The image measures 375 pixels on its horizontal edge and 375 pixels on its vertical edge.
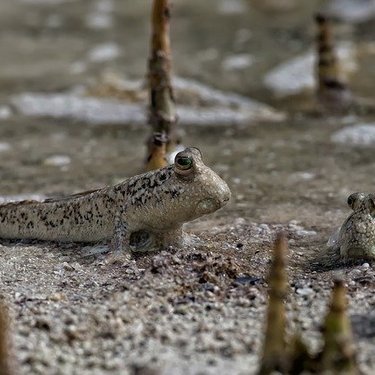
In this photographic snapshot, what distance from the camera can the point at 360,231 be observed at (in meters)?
5.11

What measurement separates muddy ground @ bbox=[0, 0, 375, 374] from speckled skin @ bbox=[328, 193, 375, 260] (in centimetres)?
8

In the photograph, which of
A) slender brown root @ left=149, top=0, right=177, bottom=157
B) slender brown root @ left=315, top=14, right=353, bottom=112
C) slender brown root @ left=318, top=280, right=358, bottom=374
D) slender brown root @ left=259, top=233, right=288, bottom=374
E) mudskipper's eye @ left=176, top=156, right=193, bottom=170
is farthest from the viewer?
slender brown root @ left=315, top=14, right=353, bottom=112

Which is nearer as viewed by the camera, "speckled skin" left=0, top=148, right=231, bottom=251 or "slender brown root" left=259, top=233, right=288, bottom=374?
"slender brown root" left=259, top=233, right=288, bottom=374

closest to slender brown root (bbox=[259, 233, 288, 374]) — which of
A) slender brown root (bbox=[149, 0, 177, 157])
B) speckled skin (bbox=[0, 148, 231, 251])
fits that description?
speckled skin (bbox=[0, 148, 231, 251])

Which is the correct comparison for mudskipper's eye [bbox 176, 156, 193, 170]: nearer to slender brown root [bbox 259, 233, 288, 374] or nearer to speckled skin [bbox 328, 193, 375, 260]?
speckled skin [bbox 328, 193, 375, 260]

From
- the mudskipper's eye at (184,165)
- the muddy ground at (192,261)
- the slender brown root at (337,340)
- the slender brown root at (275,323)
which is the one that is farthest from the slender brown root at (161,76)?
the slender brown root at (337,340)

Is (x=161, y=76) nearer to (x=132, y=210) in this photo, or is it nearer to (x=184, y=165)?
(x=132, y=210)

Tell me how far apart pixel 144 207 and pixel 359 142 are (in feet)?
12.7

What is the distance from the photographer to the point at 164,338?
13.0 feet

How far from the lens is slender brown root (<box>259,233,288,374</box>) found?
A: 130 inches

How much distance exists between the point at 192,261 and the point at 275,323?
1668mm

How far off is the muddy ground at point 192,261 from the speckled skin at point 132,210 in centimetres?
13

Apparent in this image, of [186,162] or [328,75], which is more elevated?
[328,75]

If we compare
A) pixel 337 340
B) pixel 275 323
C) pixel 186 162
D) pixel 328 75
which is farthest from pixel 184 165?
pixel 328 75
